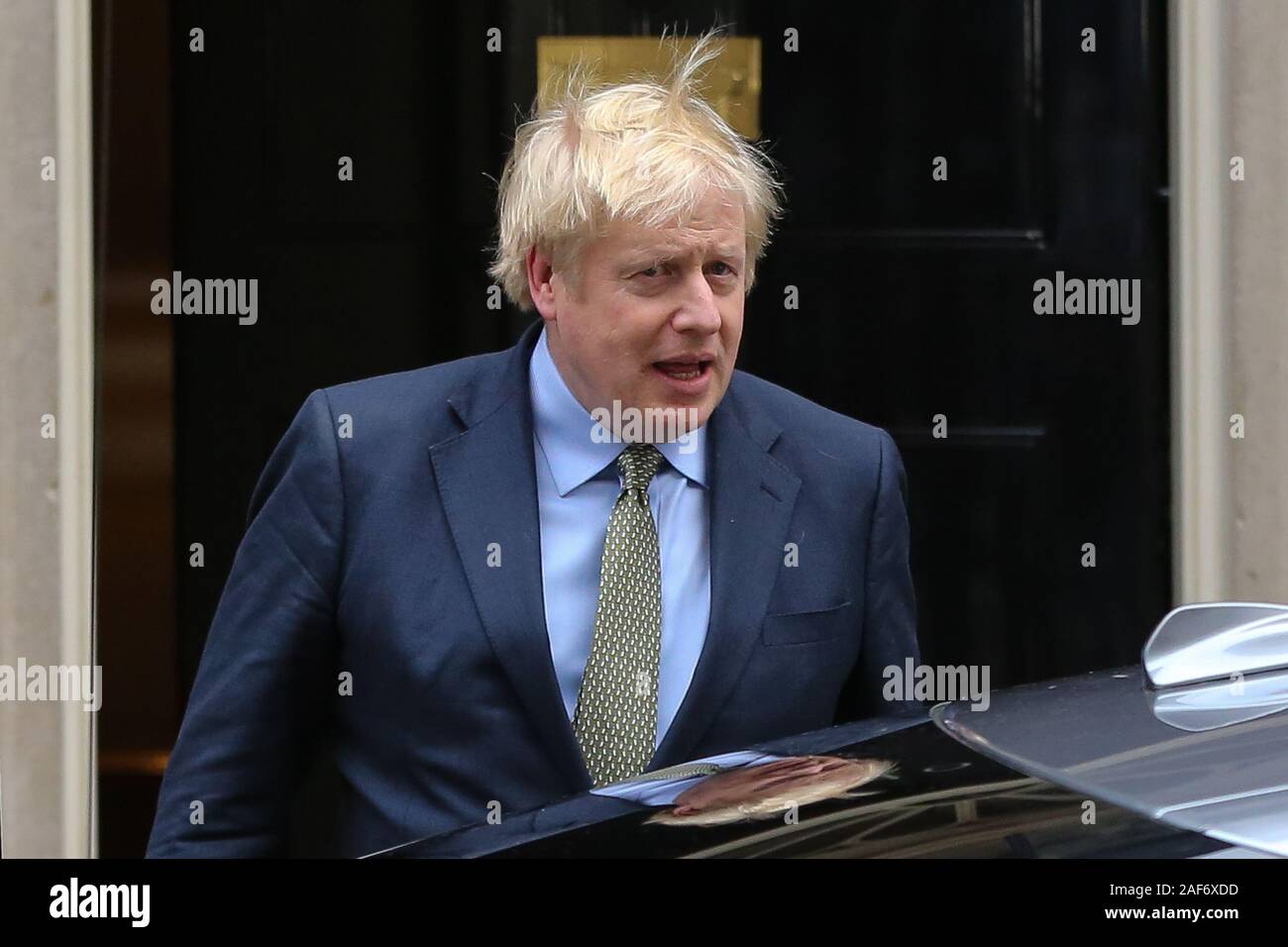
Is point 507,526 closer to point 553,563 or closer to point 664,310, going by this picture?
point 553,563

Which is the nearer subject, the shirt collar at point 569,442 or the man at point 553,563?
the man at point 553,563

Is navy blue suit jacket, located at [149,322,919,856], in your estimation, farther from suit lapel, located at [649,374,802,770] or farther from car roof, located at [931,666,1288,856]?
car roof, located at [931,666,1288,856]

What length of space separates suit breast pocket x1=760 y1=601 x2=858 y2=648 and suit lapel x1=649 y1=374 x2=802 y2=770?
0.03 m

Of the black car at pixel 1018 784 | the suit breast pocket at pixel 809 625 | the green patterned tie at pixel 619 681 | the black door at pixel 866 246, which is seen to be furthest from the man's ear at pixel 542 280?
the black door at pixel 866 246

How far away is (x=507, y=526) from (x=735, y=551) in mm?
342

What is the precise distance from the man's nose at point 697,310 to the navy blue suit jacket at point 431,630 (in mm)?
262

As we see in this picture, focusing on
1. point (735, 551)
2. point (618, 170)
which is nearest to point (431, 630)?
point (735, 551)

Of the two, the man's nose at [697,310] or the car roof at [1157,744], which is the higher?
the man's nose at [697,310]

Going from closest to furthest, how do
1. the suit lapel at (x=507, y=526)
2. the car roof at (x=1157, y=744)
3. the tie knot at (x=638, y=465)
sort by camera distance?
1. the car roof at (x=1157, y=744)
2. the suit lapel at (x=507, y=526)
3. the tie knot at (x=638, y=465)

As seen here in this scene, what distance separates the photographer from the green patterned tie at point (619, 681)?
2605 mm

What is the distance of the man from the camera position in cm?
260

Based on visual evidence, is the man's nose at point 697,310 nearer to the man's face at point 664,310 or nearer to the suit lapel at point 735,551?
the man's face at point 664,310

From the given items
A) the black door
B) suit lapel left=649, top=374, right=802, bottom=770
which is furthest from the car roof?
the black door
